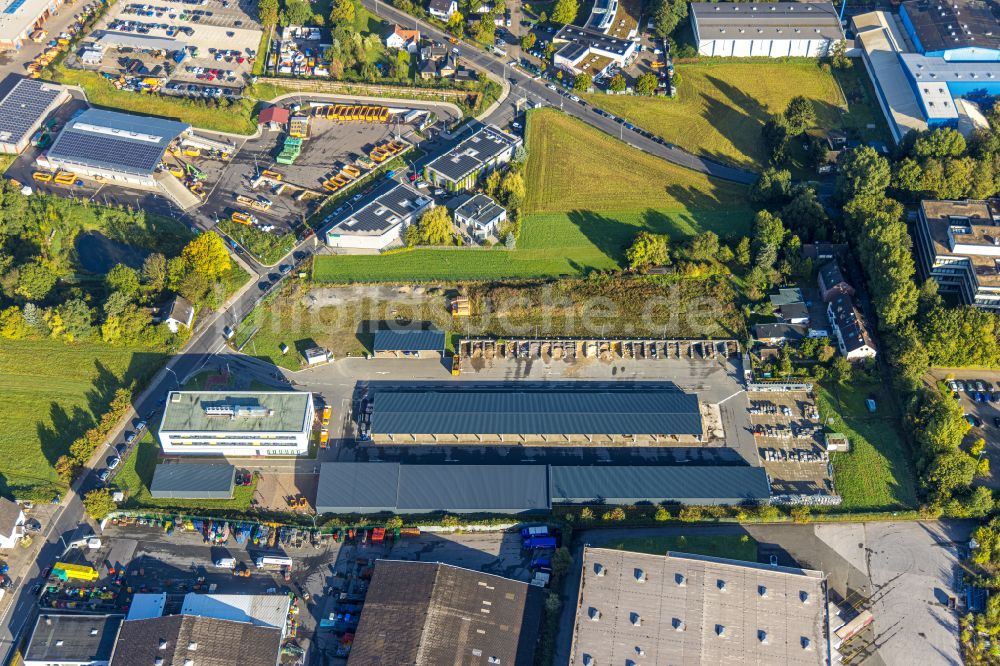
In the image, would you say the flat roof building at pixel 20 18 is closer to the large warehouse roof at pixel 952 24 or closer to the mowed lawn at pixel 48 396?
the mowed lawn at pixel 48 396

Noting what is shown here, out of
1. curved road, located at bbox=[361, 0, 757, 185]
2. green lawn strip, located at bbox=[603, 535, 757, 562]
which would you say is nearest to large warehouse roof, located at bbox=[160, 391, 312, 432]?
green lawn strip, located at bbox=[603, 535, 757, 562]

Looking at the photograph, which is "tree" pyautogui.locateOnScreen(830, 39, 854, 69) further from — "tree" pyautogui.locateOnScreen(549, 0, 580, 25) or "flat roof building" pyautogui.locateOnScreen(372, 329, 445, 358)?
"flat roof building" pyautogui.locateOnScreen(372, 329, 445, 358)

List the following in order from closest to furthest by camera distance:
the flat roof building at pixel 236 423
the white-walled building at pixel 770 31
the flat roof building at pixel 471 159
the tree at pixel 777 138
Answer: the flat roof building at pixel 236 423
the flat roof building at pixel 471 159
the tree at pixel 777 138
the white-walled building at pixel 770 31

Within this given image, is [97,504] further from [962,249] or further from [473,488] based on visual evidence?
[962,249]

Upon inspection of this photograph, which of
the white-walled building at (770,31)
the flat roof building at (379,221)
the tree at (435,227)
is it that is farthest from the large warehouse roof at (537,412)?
the white-walled building at (770,31)

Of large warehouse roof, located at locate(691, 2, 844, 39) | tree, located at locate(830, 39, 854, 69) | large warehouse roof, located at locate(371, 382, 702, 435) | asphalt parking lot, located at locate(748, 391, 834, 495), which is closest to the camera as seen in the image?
asphalt parking lot, located at locate(748, 391, 834, 495)

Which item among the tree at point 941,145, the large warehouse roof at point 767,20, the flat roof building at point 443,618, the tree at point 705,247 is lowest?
the flat roof building at point 443,618

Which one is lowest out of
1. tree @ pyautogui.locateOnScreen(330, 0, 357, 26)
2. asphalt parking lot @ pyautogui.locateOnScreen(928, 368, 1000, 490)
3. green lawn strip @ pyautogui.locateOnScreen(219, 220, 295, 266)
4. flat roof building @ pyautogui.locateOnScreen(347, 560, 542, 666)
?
flat roof building @ pyautogui.locateOnScreen(347, 560, 542, 666)
